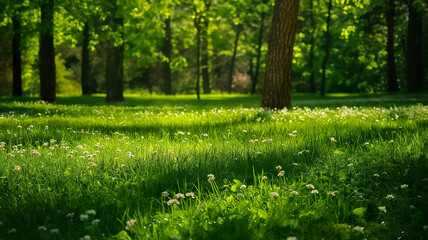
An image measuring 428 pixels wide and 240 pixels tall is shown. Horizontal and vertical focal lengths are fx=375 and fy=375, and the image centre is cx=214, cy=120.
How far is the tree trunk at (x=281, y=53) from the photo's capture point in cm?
1182

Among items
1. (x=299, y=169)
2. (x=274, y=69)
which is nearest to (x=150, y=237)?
(x=299, y=169)

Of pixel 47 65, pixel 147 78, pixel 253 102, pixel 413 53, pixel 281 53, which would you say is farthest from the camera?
pixel 147 78

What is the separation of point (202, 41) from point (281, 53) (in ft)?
77.2

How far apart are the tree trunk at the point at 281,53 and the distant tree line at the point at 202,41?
1.3 inches

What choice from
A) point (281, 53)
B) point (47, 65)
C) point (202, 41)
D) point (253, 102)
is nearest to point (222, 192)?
point (281, 53)

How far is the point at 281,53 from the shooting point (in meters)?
11.9

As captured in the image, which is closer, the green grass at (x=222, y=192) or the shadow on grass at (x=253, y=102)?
the green grass at (x=222, y=192)

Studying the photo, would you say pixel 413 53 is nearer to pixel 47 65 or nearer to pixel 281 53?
pixel 281 53

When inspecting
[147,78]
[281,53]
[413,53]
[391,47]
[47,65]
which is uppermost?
[391,47]

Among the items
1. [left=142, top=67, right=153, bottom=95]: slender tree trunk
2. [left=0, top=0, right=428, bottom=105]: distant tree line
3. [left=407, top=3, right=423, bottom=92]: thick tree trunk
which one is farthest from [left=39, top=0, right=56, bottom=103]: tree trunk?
[left=142, top=67, right=153, bottom=95]: slender tree trunk

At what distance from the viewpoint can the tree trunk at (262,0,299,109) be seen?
11.8 metres

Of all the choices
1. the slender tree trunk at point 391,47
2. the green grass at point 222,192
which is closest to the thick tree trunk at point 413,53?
the slender tree trunk at point 391,47

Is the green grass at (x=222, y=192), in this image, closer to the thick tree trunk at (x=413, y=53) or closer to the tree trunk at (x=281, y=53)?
the tree trunk at (x=281, y=53)

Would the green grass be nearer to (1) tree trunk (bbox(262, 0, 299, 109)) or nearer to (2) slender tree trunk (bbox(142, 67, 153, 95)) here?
(1) tree trunk (bbox(262, 0, 299, 109))
